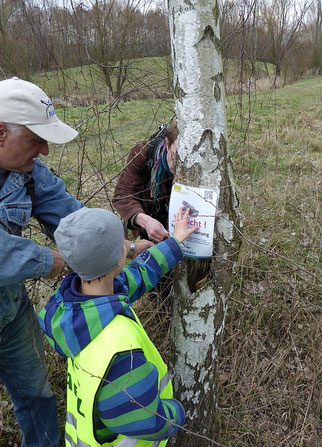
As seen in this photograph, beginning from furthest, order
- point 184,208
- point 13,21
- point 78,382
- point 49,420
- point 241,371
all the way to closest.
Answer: point 13,21 < point 241,371 < point 49,420 < point 184,208 < point 78,382

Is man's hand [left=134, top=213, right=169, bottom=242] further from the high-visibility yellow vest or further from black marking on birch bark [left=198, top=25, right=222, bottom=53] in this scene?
black marking on birch bark [left=198, top=25, right=222, bottom=53]

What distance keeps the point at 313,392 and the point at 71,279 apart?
1822mm

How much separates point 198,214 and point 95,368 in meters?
0.78

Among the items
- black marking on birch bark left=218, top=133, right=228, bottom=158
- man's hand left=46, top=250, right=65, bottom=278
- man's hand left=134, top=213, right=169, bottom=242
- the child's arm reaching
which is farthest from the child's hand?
man's hand left=46, top=250, right=65, bottom=278

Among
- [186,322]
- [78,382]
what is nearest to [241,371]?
[186,322]

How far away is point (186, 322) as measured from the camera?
178cm

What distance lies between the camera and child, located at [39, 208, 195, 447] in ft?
3.73

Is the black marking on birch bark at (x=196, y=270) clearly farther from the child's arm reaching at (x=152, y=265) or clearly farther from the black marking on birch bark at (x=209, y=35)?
the black marking on birch bark at (x=209, y=35)

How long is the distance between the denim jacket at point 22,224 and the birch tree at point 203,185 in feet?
2.05

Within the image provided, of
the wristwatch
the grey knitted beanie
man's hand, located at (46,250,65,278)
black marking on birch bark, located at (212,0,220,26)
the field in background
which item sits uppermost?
black marking on birch bark, located at (212,0,220,26)

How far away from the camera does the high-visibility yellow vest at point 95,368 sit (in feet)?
3.69

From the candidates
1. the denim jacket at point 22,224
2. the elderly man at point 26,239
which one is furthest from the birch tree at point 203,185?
the denim jacket at point 22,224

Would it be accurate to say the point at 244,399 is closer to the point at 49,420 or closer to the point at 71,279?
the point at 49,420

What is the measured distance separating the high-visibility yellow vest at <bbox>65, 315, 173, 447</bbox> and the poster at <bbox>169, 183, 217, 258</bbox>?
0.50 metres
